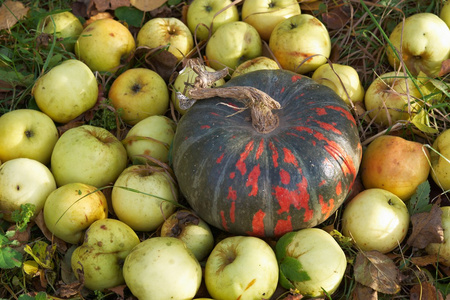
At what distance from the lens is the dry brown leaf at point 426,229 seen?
287 cm

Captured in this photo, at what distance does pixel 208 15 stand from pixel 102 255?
7.63 ft

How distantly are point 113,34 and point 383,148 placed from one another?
2278 mm

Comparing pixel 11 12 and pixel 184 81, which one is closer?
pixel 184 81

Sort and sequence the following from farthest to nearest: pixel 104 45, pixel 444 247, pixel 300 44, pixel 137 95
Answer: pixel 104 45
pixel 300 44
pixel 137 95
pixel 444 247

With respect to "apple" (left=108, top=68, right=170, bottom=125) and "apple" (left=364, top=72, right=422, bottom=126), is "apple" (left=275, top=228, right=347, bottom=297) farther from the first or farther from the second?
"apple" (left=108, top=68, right=170, bottom=125)

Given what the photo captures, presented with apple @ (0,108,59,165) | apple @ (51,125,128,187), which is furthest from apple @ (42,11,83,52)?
apple @ (51,125,128,187)

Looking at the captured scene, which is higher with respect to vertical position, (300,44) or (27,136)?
(300,44)

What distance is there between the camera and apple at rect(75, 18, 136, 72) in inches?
153

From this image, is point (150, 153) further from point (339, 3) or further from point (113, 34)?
point (339, 3)

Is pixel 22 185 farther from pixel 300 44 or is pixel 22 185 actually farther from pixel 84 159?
pixel 300 44

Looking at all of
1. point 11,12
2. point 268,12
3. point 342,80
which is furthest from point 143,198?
point 11,12

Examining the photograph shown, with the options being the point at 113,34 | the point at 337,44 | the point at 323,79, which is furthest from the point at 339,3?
the point at 113,34

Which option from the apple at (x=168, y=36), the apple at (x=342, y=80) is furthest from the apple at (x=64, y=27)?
the apple at (x=342, y=80)

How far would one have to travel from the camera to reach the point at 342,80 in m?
3.62
